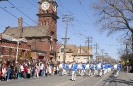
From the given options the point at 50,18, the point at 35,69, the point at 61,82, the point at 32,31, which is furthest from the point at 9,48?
the point at 50,18

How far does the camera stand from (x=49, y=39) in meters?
62.3

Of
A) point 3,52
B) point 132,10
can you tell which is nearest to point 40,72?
point 3,52

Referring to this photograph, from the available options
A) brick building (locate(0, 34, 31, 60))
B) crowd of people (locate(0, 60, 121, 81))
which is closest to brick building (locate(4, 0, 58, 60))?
brick building (locate(0, 34, 31, 60))

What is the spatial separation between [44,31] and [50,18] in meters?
5.85

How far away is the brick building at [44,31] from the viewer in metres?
61.7

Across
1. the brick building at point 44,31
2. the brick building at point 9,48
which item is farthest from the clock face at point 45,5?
the brick building at point 9,48

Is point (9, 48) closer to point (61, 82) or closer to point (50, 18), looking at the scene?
point (61, 82)

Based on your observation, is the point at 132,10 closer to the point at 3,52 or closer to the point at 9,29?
the point at 3,52

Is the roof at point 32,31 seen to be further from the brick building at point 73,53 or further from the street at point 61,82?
the street at point 61,82

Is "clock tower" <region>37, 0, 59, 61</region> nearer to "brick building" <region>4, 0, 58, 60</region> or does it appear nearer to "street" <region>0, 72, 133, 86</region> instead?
"brick building" <region>4, 0, 58, 60</region>

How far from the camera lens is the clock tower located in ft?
211

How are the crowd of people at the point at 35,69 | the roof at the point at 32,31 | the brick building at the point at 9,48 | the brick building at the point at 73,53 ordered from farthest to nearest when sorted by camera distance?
1. the brick building at the point at 73,53
2. the roof at the point at 32,31
3. the brick building at the point at 9,48
4. the crowd of people at the point at 35,69

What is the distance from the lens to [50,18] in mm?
67000

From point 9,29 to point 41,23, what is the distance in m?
9.89
